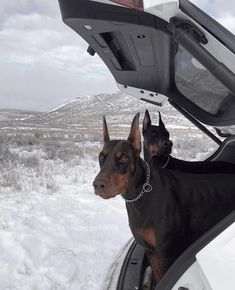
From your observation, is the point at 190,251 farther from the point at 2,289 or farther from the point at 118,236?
the point at 118,236

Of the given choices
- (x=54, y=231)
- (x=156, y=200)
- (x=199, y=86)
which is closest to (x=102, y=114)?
(x=54, y=231)

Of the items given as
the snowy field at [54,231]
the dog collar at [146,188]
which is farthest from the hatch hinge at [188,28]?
the snowy field at [54,231]

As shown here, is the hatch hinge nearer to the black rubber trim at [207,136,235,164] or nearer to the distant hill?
the black rubber trim at [207,136,235,164]

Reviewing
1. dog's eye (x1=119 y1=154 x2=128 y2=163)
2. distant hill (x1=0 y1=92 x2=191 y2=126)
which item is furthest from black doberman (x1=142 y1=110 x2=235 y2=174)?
distant hill (x1=0 y1=92 x2=191 y2=126)

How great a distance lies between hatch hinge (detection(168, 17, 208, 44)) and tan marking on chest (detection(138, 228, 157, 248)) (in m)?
1.37

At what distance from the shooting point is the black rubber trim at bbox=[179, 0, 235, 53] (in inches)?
65.8

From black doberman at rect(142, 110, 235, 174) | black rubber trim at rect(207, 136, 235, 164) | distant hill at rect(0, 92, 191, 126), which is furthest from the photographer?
distant hill at rect(0, 92, 191, 126)

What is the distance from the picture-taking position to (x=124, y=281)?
2.72m

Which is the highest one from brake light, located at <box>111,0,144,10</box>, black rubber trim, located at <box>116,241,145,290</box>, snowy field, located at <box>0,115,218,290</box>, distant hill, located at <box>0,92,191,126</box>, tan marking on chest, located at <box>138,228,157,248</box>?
brake light, located at <box>111,0,144,10</box>

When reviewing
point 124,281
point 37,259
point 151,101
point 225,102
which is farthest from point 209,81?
point 37,259

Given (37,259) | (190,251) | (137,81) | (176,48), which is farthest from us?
(37,259)

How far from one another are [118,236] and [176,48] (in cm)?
398

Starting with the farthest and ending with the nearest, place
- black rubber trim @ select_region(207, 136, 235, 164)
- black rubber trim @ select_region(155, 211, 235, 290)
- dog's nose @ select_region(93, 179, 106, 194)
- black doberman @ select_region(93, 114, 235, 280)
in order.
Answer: black rubber trim @ select_region(207, 136, 235, 164)
black doberman @ select_region(93, 114, 235, 280)
dog's nose @ select_region(93, 179, 106, 194)
black rubber trim @ select_region(155, 211, 235, 290)

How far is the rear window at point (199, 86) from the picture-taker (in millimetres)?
2367
